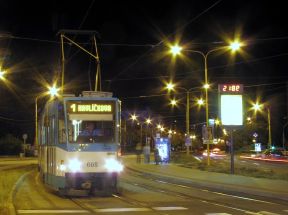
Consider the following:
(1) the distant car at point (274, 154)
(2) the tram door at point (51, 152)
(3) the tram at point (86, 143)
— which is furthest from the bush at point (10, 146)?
(3) the tram at point (86, 143)

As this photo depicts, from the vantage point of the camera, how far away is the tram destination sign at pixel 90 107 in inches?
765

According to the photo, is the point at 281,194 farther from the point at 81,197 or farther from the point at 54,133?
the point at 54,133

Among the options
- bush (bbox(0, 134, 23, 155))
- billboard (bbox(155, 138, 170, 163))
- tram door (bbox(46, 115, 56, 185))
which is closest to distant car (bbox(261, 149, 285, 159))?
billboard (bbox(155, 138, 170, 163))

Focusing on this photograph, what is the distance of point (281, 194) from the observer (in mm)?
19516

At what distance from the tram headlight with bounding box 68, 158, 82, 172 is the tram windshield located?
0.69 m

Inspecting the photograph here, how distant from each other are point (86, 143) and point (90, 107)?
4.38 ft

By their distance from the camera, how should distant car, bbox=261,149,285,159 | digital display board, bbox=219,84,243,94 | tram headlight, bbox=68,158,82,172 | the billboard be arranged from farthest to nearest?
distant car, bbox=261,149,285,159, the billboard, digital display board, bbox=219,84,243,94, tram headlight, bbox=68,158,82,172

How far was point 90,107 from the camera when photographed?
19.6m

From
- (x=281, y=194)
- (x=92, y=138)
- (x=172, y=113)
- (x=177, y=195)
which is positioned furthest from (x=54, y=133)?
(x=172, y=113)

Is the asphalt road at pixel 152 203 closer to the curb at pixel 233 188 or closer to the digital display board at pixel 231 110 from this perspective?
the curb at pixel 233 188

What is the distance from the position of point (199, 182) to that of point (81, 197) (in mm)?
7888

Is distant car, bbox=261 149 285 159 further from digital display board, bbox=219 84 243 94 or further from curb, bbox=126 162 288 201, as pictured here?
curb, bbox=126 162 288 201

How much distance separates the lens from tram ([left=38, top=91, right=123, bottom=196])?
746 inches

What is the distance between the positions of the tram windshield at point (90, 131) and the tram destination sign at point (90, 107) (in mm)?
389
